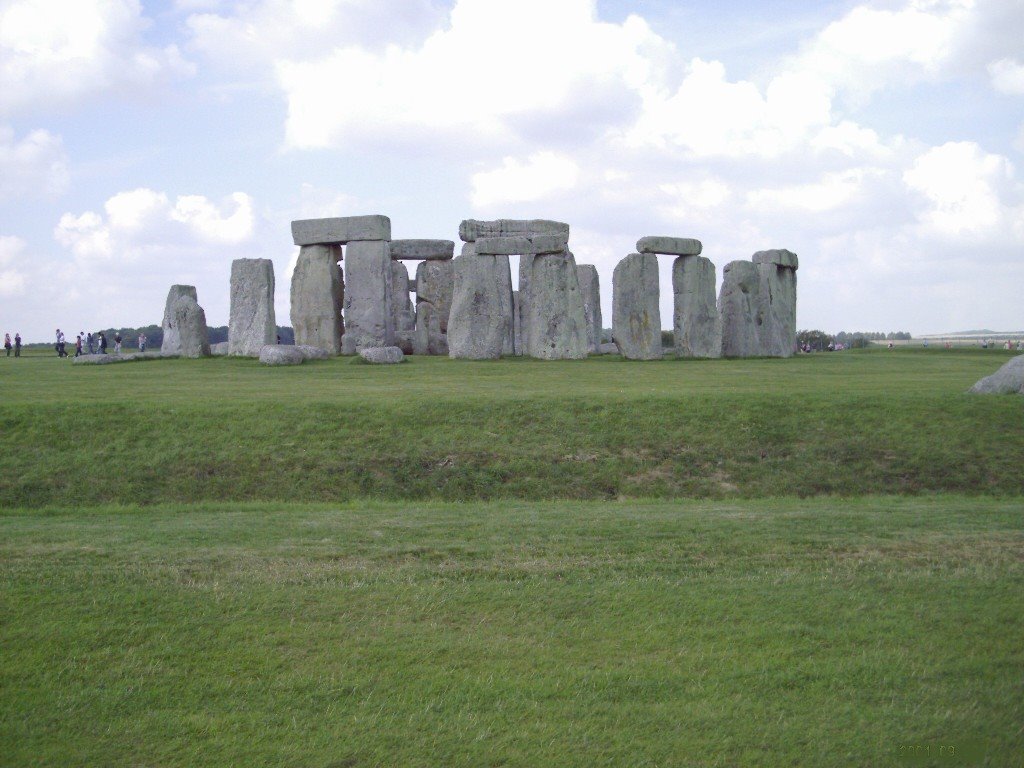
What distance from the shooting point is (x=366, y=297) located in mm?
30297

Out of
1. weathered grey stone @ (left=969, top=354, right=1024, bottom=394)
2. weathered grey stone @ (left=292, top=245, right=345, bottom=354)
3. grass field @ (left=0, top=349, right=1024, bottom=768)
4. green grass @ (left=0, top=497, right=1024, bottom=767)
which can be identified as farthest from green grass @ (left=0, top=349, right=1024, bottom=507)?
weathered grey stone @ (left=292, top=245, right=345, bottom=354)

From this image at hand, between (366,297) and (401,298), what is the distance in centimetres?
660

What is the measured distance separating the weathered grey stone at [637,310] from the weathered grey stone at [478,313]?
9.98 feet

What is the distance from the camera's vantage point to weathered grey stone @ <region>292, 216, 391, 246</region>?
99.3ft

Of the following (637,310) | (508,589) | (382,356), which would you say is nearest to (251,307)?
(382,356)

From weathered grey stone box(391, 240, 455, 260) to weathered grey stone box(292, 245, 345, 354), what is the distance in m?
2.99

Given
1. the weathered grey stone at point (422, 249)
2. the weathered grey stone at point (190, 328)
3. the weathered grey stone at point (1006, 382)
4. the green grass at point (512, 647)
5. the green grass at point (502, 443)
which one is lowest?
the green grass at point (512, 647)

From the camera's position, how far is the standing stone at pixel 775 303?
30.7 m

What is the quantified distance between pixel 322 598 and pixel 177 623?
956mm

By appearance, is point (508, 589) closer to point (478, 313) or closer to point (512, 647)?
point (512, 647)

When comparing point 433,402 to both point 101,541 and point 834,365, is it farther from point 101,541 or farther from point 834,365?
point 834,365

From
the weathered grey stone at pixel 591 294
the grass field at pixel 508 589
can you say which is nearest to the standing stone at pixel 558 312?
the weathered grey stone at pixel 591 294

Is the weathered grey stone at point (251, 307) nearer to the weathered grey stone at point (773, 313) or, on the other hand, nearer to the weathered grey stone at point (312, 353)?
the weathered grey stone at point (312, 353)

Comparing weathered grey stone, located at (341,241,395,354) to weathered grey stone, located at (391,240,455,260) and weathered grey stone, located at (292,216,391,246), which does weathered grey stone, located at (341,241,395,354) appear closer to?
weathered grey stone, located at (292,216,391,246)
